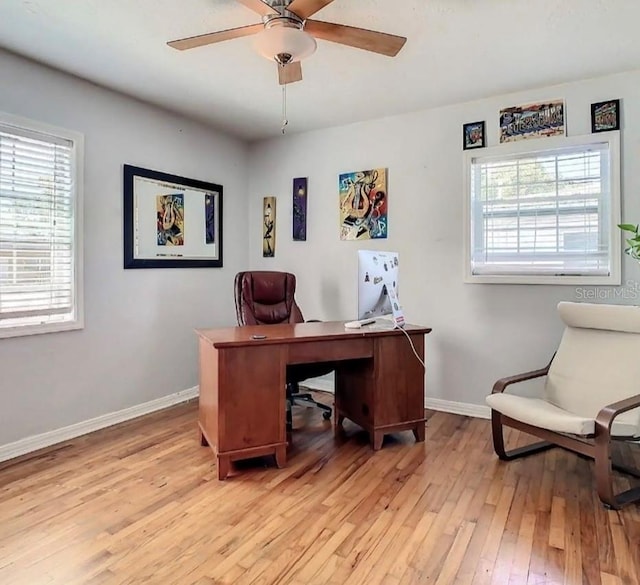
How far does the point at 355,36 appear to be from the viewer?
208 cm

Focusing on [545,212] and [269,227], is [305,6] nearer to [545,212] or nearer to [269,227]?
[545,212]

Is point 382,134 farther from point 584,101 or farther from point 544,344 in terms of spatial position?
point 544,344

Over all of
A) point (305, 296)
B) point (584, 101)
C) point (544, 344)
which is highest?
point (584, 101)

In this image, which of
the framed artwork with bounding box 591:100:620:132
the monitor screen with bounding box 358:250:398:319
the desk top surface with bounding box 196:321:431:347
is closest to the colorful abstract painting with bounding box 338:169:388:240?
the monitor screen with bounding box 358:250:398:319

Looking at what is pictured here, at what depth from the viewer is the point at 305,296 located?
14.6 ft

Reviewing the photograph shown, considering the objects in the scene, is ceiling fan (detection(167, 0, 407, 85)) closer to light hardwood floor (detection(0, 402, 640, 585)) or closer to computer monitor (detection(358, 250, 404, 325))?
computer monitor (detection(358, 250, 404, 325))

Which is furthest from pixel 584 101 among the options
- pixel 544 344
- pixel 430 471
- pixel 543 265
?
pixel 430 471

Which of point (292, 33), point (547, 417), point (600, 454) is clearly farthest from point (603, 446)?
point (292, 33)

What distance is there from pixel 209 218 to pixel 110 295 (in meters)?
1.22

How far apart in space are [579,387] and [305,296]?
2464 mm

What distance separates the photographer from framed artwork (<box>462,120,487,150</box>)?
11.6ft

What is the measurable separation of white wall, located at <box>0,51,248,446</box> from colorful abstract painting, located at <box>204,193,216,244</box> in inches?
6.6

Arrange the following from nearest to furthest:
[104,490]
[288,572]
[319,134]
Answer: [288,572] < [104,490] < [319,134]

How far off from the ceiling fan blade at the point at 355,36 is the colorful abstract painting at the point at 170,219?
214 cm
